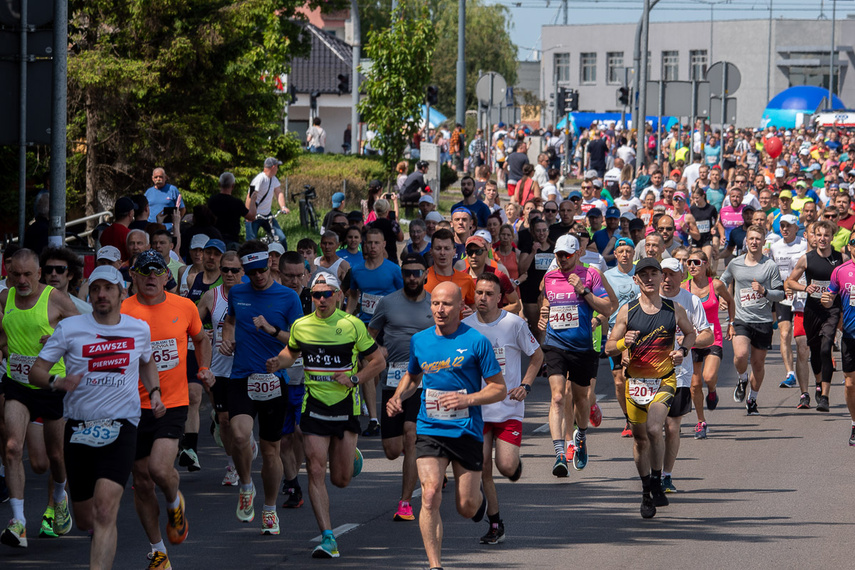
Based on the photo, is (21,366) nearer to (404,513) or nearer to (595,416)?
(404,513)

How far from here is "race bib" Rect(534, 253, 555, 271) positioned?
15898mm

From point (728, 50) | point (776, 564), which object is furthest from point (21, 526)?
point (728, 50)

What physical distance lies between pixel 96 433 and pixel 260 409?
6.23 ft

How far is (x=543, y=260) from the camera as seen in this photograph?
1595 centimetres

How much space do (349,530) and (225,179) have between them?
8517 millimetres

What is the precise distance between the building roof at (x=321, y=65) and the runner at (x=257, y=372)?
2292 inches

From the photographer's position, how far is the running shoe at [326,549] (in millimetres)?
8195

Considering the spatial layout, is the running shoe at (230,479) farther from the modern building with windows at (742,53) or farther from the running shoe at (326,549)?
the modern building with windows at (742,53)

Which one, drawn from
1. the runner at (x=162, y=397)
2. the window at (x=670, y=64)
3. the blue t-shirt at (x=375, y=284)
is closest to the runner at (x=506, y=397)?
the runner at (x=162, y=397)

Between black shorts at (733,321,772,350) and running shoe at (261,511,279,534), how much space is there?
276 inches

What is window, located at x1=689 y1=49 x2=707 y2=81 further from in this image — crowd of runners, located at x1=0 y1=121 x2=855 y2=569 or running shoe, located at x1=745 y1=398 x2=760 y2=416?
running shoe, located at x1=745 y1=398 x2=760 y2=416

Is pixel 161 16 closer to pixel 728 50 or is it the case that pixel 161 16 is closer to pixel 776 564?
pixel 776 564

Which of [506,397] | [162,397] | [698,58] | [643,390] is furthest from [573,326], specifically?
[698,58]

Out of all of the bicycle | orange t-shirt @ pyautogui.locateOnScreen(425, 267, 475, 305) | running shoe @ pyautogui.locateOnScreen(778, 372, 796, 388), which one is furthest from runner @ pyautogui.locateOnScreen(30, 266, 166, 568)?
the bicycle
